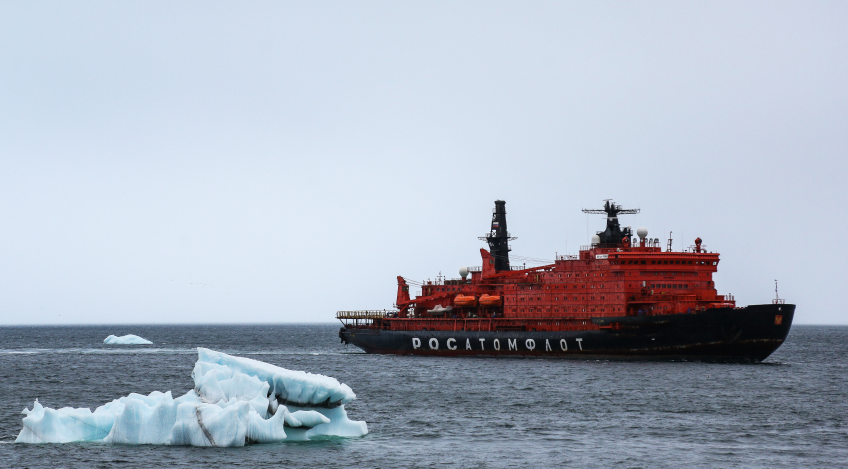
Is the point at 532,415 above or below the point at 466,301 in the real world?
below

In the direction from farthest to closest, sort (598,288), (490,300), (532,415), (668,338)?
(490,300), (598,288), (668,338), (532,415)

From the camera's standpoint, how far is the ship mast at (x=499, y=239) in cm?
8038

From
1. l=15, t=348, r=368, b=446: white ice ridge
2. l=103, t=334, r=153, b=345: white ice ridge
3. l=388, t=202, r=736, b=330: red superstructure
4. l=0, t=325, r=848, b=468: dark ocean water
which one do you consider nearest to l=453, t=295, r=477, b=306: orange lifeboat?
l=388, t=202, r=736, b=330: red superstructure

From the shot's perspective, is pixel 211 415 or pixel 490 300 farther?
pixel 490 300

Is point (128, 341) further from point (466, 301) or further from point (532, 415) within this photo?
point (532, 415)

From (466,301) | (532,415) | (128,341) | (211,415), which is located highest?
(466,301)

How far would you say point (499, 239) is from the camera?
263 feet

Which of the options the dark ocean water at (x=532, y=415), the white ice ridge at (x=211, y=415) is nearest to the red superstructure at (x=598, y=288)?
the dark ocean water at (x=532, y=415)

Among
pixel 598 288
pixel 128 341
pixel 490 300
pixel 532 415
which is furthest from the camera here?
pixel 128 341

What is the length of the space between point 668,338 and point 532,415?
23934mm

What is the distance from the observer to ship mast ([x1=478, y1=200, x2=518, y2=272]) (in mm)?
80375

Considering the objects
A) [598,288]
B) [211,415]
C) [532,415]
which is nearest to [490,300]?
[598,288]

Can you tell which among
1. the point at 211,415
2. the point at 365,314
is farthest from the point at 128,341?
the point at 211,415

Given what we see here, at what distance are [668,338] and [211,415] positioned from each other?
37.7 metres
